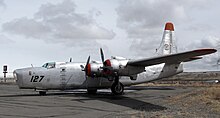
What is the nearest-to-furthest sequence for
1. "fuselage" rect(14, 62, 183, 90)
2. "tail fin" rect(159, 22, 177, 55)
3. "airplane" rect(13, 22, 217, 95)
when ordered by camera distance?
"airplane" rect(13, 22, 217, 95) < "fuselage" rect(14, 62, 183, 90) < "tail fin" rect(159, 22, 177, 55)

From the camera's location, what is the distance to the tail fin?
29.7 meters

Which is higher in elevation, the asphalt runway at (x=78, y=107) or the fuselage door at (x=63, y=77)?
the fuselage door at (x=63, y=77)

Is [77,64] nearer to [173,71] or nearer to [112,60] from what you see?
[112,60]

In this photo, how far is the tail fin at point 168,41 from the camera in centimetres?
2973

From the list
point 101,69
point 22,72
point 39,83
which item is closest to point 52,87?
point 39,83

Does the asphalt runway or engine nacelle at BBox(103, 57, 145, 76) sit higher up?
engine nacelle at BBox(103, 57, 145, 76)

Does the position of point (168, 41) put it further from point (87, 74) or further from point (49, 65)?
point (49, 65)

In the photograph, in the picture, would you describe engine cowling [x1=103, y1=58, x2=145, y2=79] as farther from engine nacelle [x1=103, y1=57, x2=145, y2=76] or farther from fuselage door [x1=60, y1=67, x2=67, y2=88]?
fuselage door [x1=60, y1=67, x2=67, y2=88]

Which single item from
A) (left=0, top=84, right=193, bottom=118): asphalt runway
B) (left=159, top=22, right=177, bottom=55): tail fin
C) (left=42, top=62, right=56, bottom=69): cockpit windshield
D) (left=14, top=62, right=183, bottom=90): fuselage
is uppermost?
(left=159, top=22, right=177, bottom=55): tail fin

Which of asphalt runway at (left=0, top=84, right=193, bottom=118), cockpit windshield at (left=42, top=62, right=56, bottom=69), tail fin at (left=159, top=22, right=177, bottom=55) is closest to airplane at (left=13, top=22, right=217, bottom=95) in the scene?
cockpit windshield at (left=42, top=62, right=56, bottom=69)

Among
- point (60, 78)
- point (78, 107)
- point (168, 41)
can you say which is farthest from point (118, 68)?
point (168, 41)

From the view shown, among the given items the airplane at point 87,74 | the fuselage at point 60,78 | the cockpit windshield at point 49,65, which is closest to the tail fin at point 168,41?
the fuselage at point 60,78

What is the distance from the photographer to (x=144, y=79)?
86.8 ft

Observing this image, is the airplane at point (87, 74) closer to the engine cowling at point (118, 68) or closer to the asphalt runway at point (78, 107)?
the engine cowling at point (118, 68)
